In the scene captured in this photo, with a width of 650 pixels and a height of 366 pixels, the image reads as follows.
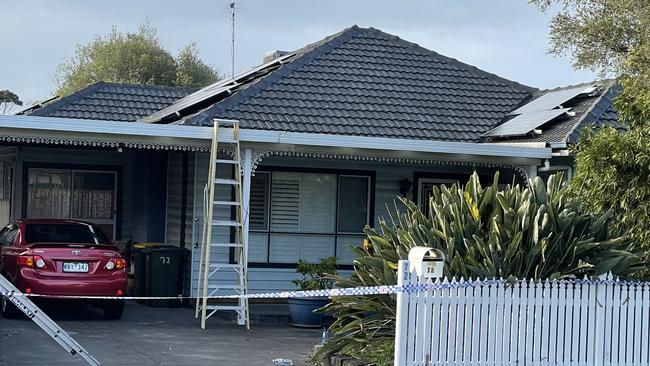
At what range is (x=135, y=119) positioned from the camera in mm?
24031

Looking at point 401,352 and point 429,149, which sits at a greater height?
point 429,149

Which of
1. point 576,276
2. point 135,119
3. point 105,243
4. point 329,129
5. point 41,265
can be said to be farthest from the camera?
point 135,119

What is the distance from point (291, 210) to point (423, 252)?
943 cm

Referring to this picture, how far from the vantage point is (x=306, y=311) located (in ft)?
54.3

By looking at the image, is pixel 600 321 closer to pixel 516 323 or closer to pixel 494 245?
pixel 516 323

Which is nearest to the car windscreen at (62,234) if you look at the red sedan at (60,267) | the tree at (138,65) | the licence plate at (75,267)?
Result: the red sedan at (60,267)

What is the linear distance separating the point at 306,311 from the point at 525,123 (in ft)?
18.1

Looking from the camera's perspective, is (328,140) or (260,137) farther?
(328,140)

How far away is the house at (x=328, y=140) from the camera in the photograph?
17.0m

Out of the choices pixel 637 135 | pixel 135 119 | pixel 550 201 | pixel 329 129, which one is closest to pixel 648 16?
pixel 637 135

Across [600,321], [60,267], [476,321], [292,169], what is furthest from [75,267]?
[600,321]

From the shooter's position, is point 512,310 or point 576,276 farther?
point 576,276

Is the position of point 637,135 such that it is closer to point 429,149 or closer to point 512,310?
point 512,310

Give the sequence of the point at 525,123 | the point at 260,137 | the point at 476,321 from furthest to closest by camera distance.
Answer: the point at 525,123
the point at 260,137
the point at 476,321
